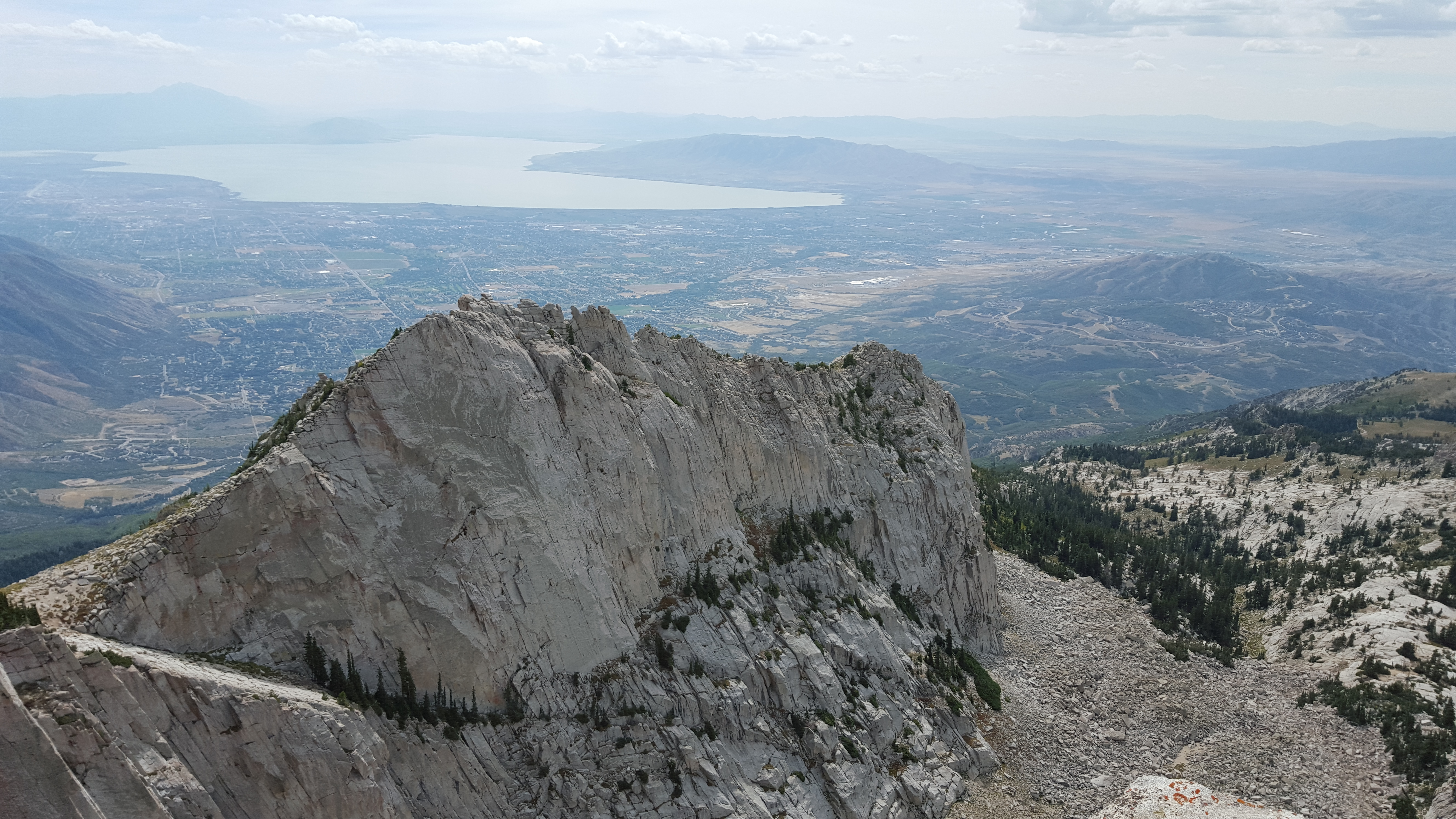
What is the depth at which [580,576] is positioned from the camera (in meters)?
34.8

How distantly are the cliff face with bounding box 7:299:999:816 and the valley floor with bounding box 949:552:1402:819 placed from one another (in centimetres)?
376

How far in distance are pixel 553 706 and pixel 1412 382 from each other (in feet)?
733

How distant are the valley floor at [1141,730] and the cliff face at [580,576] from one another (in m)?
3.76

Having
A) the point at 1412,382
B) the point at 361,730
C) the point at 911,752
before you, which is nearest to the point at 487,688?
the point at 361,730

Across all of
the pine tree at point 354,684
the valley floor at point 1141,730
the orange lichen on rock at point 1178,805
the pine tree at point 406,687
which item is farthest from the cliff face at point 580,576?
the orange lichen on rock at point 1178,805

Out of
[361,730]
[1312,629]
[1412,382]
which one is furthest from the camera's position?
[1412,382]

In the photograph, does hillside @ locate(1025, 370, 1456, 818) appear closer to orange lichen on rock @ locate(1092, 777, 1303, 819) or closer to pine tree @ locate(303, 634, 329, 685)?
orange lichen on rock @ locate(1092, 777, 1303, 819)

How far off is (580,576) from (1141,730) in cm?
3489

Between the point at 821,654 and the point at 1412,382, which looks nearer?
the point at 821,654

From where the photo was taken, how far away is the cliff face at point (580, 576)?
27.5 meters

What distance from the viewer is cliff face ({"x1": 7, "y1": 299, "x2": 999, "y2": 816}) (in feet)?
90.1

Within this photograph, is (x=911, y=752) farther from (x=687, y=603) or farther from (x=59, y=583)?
(x=59, y=583)

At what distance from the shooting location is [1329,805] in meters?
45.8

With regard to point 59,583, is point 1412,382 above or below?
below
